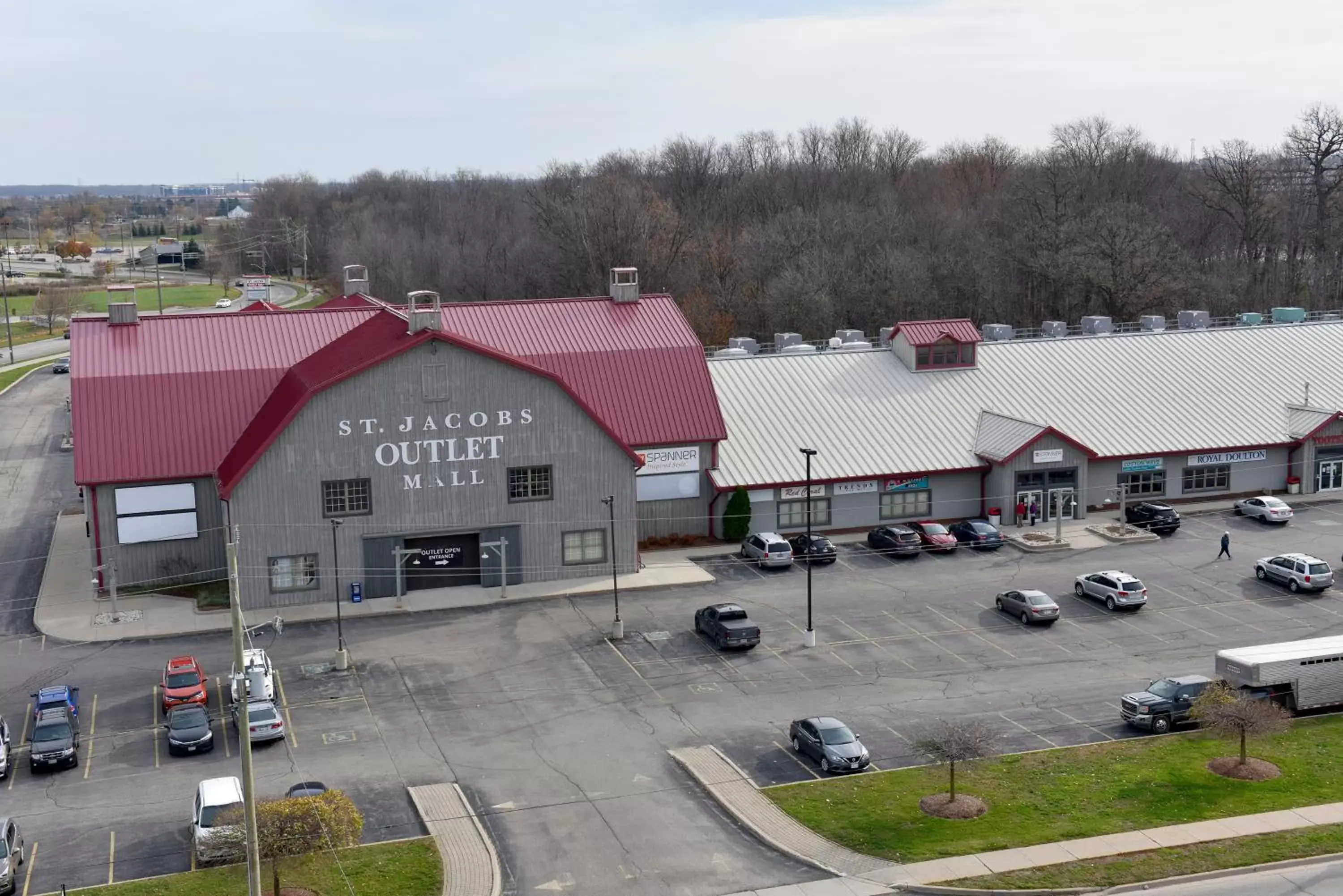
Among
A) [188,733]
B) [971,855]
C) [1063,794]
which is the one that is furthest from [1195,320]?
[188,733]

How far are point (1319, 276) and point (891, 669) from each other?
10137 centimetres

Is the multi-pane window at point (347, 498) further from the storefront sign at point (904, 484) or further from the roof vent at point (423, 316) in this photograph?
the storefront sign at point (904, 484)

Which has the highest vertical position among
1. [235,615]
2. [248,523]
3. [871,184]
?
[871,184]

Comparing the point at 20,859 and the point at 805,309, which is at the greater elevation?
the point at 805,309

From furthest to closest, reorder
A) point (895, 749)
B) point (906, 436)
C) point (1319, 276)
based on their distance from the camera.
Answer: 1. point (1319, 276)
2. point (906, 436)
3. point (895, 749)

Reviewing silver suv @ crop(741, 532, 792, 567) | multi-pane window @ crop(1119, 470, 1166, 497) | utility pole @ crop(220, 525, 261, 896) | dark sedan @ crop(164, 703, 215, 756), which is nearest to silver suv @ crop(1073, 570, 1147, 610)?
silver suv @ crop(741, 532, 792, 567)

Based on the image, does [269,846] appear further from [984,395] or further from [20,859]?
[984,395]

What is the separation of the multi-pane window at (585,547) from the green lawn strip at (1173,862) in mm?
31616

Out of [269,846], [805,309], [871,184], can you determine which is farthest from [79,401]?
[871,184]

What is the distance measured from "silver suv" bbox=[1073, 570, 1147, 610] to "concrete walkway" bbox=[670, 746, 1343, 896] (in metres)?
19.4

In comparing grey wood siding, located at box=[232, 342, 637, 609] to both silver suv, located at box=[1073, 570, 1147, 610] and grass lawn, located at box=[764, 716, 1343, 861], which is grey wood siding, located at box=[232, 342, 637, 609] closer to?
silver suv, located at box=[1073, 570, 1147, 610]

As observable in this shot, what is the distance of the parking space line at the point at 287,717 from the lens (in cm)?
4528

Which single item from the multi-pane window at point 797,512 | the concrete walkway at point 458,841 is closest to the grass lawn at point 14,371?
the multi-pane window at point 797,512

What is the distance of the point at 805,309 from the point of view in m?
116
